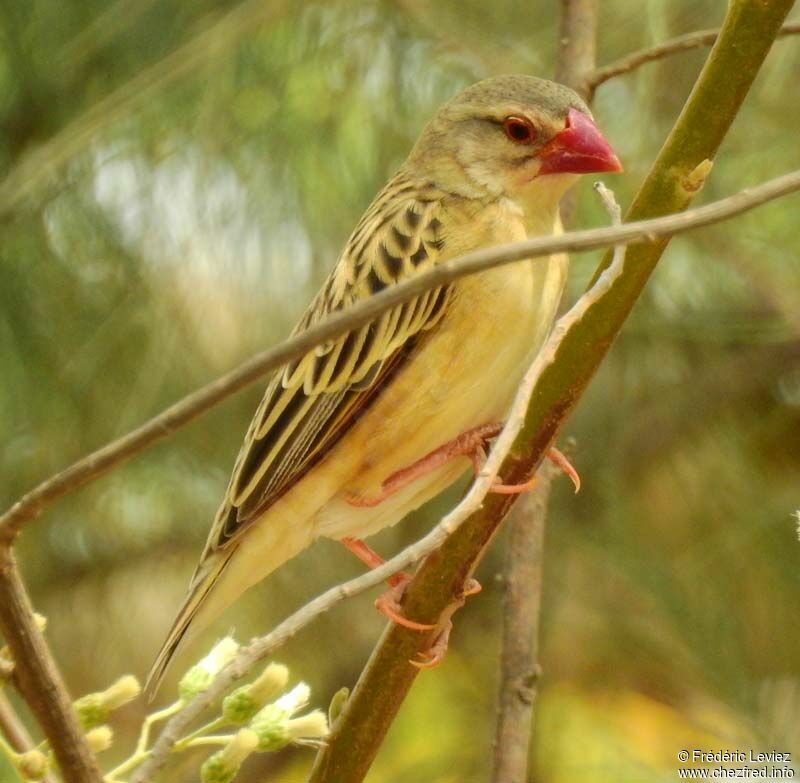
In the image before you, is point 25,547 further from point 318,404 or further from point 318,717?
point 318,717

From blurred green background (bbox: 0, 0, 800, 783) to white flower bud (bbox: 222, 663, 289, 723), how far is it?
1327mm

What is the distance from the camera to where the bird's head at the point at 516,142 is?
8.19 feet

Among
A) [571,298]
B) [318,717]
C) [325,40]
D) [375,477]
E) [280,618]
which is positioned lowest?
[318,717]

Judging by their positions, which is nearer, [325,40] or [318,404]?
[318,404]

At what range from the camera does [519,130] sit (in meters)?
2.58

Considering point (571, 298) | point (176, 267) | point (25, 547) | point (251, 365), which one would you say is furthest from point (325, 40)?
point (251, 365)

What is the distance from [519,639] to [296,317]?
1.19 meters

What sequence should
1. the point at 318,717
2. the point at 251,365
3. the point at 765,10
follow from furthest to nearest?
1. the point at 318,717
2. the point at 765,10
3. the point at 251,365

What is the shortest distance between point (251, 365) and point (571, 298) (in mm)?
2337

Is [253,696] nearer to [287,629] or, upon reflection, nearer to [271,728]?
[271,728]

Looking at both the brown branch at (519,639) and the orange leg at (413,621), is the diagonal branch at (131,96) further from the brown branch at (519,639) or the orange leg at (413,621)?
the brown branch at (519,639)

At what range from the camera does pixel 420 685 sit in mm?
3836

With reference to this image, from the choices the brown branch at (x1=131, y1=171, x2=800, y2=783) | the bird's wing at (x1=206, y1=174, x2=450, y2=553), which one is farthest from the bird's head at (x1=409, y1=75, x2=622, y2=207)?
the brown branch at (x1=131, y1=171, x2=800, y2=783)

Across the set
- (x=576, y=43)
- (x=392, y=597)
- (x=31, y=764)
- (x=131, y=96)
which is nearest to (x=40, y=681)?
(x=31, y=764)
